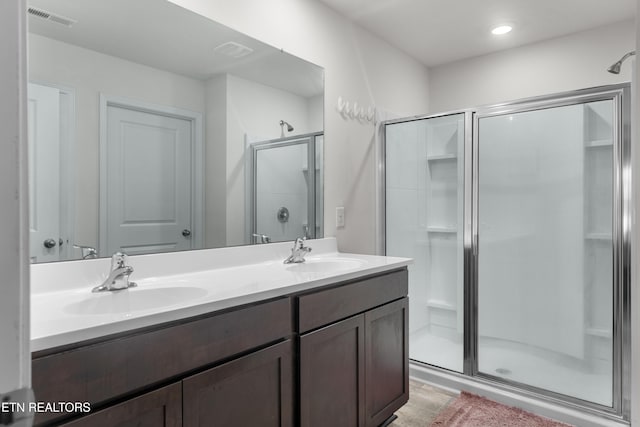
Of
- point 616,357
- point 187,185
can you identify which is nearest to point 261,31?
point 187,185

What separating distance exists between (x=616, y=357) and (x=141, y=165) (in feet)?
7.94

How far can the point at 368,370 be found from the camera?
1.71 metres

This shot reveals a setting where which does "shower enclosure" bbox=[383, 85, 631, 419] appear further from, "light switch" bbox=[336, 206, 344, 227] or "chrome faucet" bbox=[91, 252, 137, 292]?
"chrome faucet" bbox=[91, 252, 137, 292]

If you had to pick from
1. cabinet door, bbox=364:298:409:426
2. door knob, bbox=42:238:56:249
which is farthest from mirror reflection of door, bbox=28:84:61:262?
cabinet door, bbox=364:298:409:426

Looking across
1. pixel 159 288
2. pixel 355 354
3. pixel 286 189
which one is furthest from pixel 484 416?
pixel 159 288

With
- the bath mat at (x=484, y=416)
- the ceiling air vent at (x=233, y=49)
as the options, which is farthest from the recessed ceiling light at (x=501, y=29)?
the bath mat at (x=484, y=416)

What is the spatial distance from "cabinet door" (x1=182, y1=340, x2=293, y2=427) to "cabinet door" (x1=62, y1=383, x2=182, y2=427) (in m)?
0.03

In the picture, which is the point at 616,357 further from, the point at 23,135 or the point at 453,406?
the point at 23,135

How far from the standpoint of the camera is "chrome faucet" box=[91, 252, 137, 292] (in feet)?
4.23

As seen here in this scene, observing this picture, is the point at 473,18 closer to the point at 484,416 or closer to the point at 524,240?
the point at 524,240

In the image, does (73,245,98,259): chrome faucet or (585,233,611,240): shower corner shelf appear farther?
(585,233,611,240): shower corner shelf

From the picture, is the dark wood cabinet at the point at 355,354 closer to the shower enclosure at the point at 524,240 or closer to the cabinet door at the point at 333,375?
the cabinet door at the point at 333,375

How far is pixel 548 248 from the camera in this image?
7.20 ft

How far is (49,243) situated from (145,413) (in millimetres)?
702
